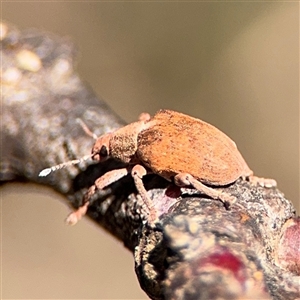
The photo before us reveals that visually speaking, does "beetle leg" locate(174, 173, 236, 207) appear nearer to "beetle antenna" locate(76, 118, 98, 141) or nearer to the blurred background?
"beetle antenna" locate(76, 118, 98, 141)

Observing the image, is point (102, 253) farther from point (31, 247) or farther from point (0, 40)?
point (0, 40)

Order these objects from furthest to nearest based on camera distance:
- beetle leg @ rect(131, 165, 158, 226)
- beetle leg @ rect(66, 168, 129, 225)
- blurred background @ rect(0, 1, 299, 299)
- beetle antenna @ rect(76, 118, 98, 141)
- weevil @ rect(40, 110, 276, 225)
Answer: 1. blurred background @ rect(0, 1, 299, 299)
2. beetle antenna @ rect(76, 118, 98, 141)
3. beetle leg @ rect(66, 168, 129, 225)
4. weevil @ rect(40, 110, 276, 225)
5. beetle leg @ rect(131, 165, 158, 226)

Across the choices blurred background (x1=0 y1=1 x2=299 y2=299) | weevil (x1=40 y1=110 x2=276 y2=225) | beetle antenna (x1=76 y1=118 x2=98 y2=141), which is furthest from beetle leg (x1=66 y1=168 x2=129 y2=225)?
blurred background (x1=0 y1=1 x2=299 y2=299)

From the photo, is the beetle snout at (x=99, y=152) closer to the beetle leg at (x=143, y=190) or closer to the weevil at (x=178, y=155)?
the weevil at (x=178, y=155)

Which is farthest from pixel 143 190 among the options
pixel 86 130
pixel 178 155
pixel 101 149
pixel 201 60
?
pixel 201 60

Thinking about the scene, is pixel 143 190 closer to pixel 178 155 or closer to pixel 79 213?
pixel 178 155

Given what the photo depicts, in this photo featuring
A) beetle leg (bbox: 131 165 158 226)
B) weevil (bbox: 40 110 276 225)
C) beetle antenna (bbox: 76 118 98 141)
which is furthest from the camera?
beetle antenna (bbox: 76 118 98 141)

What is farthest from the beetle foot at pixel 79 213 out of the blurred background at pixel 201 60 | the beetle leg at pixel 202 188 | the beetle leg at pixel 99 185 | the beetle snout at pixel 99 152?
the blurred background at pixel 201 60

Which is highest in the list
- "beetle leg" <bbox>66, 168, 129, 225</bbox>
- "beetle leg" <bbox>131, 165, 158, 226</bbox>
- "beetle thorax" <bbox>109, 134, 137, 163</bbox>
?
"beetle thorax" <bbox>109, 134, 137, 163</bbox>

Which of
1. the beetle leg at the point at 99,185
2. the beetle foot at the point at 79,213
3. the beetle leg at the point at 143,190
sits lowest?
the beetle foot at the point at 79,213
